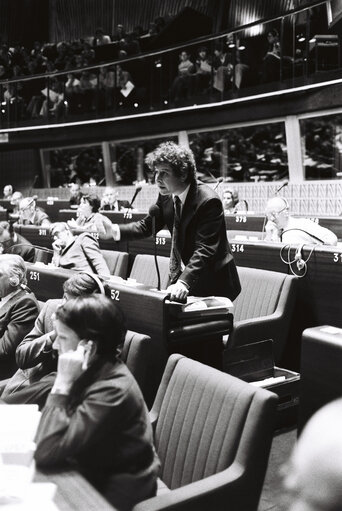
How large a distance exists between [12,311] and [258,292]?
1500 millimetres

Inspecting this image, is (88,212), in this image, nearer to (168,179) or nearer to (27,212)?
(168,179)

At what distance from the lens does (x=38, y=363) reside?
104 inches

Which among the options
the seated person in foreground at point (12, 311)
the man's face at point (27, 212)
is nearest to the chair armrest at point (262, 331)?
the seated person in foreground at point (12, 311)

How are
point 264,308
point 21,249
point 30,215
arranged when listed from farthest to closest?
point 30,215, point 21,249, point 264,308

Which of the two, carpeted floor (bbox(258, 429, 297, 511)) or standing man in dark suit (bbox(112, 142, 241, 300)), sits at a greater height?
standing man in dark suit (bbox(112, 142, 241, 300))

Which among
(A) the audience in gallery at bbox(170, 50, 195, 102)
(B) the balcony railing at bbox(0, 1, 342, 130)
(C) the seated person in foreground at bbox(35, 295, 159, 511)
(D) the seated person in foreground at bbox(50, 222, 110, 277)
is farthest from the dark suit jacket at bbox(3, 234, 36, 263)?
(A) the audience in gallery at bbox(170, 50, 195, 102)

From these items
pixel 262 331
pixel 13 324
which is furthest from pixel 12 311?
pixel 262 331

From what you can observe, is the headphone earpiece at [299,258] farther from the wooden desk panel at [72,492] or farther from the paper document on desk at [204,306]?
the wooden desk panel at [72,492]

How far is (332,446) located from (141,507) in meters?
0.88

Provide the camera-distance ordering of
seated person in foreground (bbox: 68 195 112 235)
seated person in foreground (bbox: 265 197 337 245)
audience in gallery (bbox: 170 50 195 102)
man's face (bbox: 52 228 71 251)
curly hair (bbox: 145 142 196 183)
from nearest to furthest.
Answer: curly hair (bbox: 145 142 196 183), seated person in foreground (bbox: 265 197 337 245), man's face (bbox: 52 228 71 251), seated person in foreground (bbox: 68 195 112 235), audience in gallery (bbox: 170 50 195 102)

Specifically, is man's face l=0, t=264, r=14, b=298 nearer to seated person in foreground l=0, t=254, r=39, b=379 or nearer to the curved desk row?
seated person in foreground l=0, t=254, r=39, b=379

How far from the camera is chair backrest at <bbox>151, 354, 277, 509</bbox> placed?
174 cm

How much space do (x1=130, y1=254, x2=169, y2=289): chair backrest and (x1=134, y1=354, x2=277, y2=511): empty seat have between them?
7.19ft

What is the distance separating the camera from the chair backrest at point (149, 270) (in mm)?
4350
